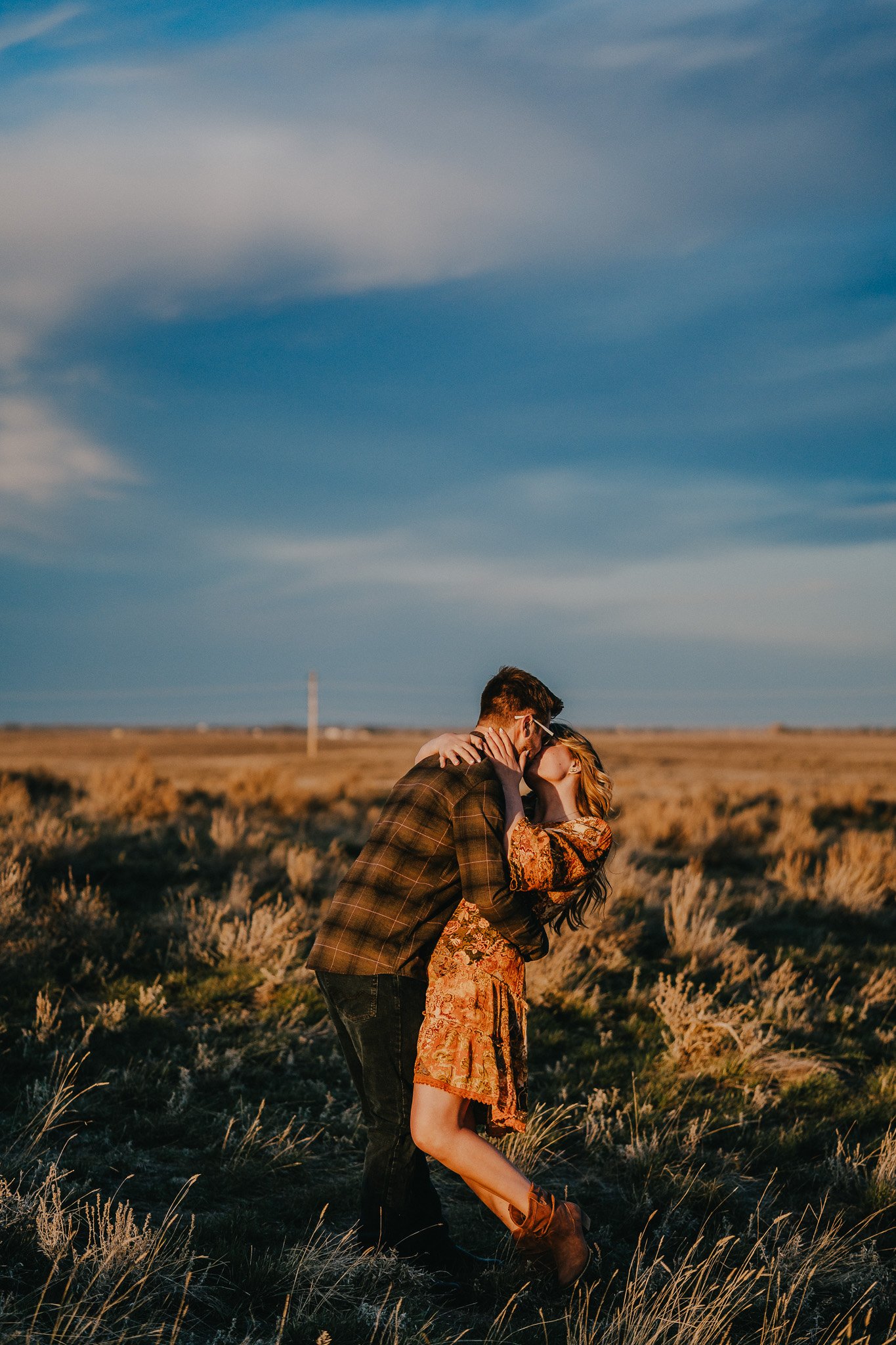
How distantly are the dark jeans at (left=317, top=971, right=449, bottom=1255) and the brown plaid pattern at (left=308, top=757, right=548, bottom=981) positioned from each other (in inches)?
2.9

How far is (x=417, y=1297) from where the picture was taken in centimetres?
336

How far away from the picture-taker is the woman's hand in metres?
3.45

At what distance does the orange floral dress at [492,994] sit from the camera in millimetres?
3273

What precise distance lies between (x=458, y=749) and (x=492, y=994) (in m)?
0.81

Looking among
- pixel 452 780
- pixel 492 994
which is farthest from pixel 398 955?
pixel 452 780

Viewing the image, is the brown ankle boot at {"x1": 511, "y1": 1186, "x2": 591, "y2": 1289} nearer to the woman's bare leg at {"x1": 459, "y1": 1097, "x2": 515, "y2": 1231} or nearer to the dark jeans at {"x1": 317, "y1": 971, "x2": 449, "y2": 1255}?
the woman's bare leg at {"x1": 459, "y1": 1097, "x2": 515, "y2": 1231}

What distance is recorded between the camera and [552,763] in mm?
3602

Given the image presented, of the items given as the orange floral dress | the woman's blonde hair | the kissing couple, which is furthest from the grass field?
the woman's blonde hair

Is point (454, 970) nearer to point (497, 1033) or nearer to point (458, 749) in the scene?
point (497, 1033)

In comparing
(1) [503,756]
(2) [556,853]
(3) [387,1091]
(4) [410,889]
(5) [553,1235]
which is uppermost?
(1) [503,756]

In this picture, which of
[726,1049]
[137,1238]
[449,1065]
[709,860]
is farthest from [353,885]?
[709,860]

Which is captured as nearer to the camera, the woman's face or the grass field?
the grass field

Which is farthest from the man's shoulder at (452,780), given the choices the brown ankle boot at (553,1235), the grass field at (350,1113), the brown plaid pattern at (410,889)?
the grass field at (350,1113)

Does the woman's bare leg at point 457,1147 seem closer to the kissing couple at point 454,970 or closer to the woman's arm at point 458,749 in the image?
the kissing couple at point 454,970
